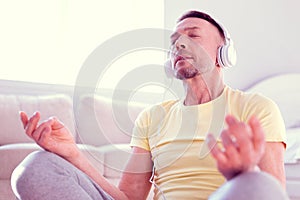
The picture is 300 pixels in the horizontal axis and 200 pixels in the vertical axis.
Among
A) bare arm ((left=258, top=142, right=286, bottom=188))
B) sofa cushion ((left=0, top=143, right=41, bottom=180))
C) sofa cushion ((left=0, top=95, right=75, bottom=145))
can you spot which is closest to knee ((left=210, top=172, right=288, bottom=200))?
bare arm ((left=258, top=142, right=286, bottom=188))

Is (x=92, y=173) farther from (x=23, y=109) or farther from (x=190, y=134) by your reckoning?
(x=23, y=109)

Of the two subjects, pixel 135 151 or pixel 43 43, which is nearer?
pixel 135 151

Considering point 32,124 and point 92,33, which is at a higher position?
point 32,124

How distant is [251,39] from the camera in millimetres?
3330

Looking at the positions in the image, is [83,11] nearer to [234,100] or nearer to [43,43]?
[43,43]

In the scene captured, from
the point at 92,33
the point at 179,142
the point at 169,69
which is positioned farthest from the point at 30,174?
the point at 92,33

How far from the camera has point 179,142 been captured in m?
1.21

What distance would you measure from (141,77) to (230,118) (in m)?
0.57

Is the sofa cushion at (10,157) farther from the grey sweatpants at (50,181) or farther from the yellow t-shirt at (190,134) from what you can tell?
the grey sweatpants at (50,181)

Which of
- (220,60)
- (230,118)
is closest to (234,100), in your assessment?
(220,60)

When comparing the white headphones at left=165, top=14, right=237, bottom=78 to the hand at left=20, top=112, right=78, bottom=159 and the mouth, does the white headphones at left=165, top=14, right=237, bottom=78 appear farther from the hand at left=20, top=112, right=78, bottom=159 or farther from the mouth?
the hand at left=20, top=112, right=78, bottom=159

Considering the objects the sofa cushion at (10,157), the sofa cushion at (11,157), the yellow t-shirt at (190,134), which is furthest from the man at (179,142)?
the sofa cushion at (10,157)

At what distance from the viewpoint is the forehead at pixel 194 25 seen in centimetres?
134

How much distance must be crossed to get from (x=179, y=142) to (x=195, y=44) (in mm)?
283
